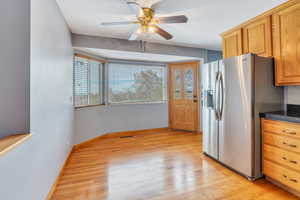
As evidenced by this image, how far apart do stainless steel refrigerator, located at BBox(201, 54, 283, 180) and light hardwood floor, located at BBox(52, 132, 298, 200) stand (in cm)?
24

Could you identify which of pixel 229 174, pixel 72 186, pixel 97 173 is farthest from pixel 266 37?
pixel 72 186

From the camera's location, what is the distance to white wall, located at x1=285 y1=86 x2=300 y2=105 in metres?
2.21

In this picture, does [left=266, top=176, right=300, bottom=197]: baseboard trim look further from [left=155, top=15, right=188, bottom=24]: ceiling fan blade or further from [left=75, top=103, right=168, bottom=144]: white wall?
[left=75, top=103, right=168, bottom=144]: white wall

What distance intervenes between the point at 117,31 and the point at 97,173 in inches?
99.1

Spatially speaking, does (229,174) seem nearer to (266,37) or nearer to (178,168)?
(178,168)

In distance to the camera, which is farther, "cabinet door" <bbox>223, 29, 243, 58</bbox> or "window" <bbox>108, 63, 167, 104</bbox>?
"window" <bbox>108, 63, 167, 104</bbox>

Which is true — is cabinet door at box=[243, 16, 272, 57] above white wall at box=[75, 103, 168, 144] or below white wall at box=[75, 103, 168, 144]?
above

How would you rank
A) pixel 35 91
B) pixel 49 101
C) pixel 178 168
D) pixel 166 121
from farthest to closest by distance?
pixel 166 121
pixel 178 168
pixel 49 101
pixel 35 91

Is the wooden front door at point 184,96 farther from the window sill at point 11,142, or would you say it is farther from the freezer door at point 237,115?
the window sill at point 11,142

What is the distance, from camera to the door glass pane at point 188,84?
4695 millimetres

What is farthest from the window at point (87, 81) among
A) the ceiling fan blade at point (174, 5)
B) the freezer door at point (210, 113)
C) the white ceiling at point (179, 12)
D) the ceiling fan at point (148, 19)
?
the freezer door at point (210, 113)

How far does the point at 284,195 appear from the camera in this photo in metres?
1.83

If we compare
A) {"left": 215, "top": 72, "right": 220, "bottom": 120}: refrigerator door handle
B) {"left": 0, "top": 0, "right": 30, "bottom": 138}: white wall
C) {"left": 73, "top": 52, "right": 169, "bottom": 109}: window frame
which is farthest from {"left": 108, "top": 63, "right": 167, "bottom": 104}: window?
{"left": 0, "top": 0, "right": 30, "bottom": 138}: white wall

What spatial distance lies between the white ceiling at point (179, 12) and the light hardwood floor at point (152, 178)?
2333 mm
